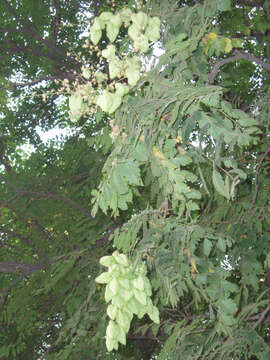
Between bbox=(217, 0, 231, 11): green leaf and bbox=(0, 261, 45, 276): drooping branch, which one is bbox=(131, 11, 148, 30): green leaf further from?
bbox=(0, 261, 45, 276): drooping branch

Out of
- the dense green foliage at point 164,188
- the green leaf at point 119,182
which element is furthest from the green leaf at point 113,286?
the green leaf at point 119,182

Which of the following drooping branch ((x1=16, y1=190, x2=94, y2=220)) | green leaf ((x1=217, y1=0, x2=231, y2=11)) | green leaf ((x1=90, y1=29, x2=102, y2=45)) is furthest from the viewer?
drooping branch ((x1=16, y1=190, x2=94, y2=220))

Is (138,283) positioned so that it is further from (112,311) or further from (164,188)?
(164,188)

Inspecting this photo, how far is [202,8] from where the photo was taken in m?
2.31

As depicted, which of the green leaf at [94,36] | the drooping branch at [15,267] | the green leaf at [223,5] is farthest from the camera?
the drooping branch at [15,267]

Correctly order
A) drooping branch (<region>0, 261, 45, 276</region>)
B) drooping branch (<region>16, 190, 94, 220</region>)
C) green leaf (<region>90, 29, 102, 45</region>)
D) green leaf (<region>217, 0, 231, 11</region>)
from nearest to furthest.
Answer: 1. green leaf (<region>90, 29, 102, 45</region>)
2. green leaf (<region>217, 0, 231, 11</region>)
3. drooping branch (<region>0, 261, 45, 276</region>)
4. drooping branch (<region>16, 190, 94, 220</region>)

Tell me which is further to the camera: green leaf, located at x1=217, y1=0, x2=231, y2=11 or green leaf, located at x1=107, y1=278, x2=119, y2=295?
green leaf, located at x1=217, y1=0, x2=231, y2=11

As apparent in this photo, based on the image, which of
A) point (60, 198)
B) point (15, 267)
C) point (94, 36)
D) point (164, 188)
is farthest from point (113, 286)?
point (60, 198)

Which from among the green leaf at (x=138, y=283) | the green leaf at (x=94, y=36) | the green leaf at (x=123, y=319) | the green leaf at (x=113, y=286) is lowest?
the green leaf at (x=123, y=319)

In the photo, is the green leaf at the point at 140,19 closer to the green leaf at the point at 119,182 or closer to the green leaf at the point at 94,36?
the green leaf at the point at 94,36

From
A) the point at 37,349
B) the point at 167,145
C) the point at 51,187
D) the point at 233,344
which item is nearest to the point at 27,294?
the point at 51,187

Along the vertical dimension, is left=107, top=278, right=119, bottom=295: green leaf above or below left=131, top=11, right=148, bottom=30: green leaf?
below

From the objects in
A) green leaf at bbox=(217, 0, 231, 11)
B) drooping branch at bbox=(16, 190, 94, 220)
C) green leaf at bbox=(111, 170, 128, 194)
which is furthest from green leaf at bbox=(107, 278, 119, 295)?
drooping branch at bbox=(16, 190, 94, 220)

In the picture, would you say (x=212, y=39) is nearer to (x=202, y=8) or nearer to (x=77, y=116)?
(x=202, y=8)
